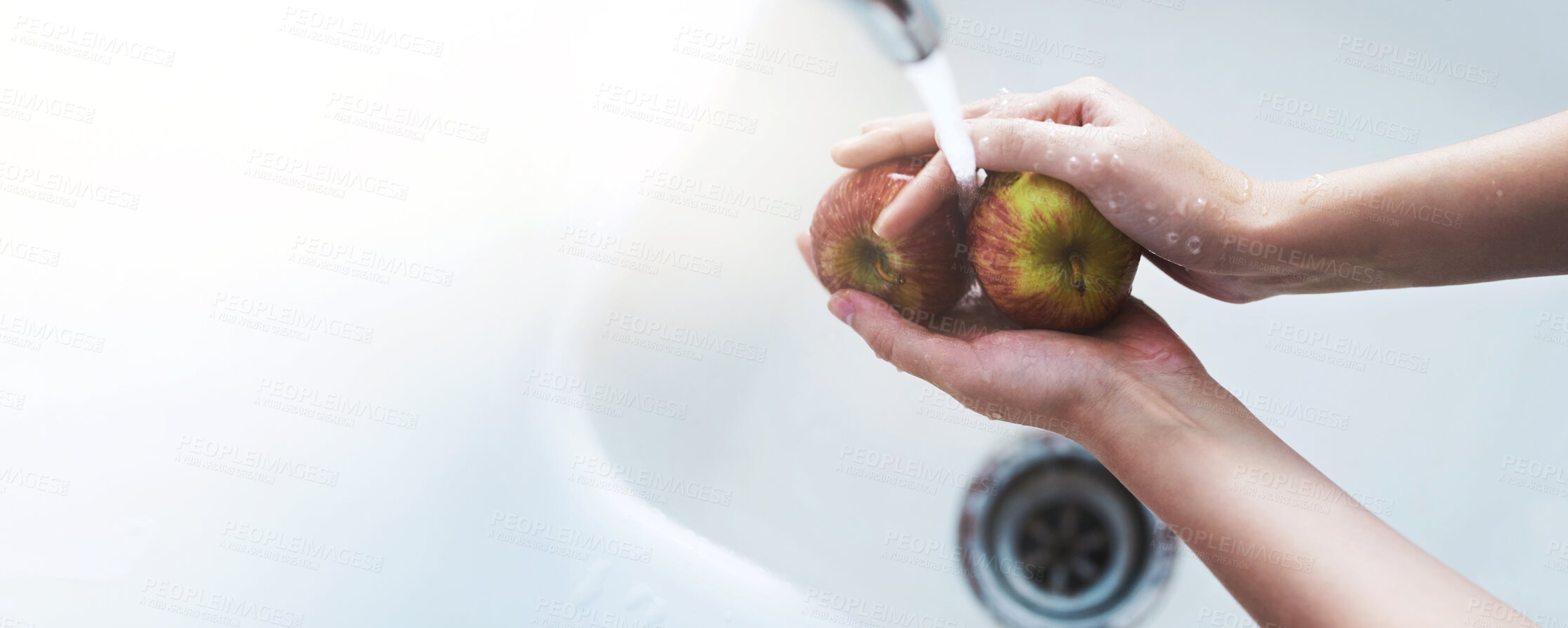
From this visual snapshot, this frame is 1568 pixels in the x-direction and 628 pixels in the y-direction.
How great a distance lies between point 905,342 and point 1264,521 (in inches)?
10.4

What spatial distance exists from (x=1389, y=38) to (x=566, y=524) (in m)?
1.05

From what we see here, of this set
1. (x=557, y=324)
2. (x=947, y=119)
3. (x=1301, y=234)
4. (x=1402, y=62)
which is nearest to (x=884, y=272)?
(x=947, y=119)

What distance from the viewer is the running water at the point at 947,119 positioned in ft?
1.85

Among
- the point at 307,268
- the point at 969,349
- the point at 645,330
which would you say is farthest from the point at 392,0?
the point at 969,349

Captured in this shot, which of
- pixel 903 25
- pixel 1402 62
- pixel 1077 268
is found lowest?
pixel 1077 268

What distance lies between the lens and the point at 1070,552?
37.2 inches

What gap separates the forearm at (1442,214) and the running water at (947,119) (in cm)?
20

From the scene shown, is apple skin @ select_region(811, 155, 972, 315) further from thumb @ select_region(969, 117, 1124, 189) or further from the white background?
the white background

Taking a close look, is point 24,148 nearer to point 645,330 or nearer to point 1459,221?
point 645,330

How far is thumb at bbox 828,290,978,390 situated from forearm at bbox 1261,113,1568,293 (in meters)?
0.22

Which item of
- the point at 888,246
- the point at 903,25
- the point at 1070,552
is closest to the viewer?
the point at 903,25

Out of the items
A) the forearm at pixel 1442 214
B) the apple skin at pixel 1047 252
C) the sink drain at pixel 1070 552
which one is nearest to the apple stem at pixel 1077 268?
the apple skin at pixel 1047 252

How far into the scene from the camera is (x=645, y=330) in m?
0.99

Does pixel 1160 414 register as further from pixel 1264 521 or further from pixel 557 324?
pixel 557 324
